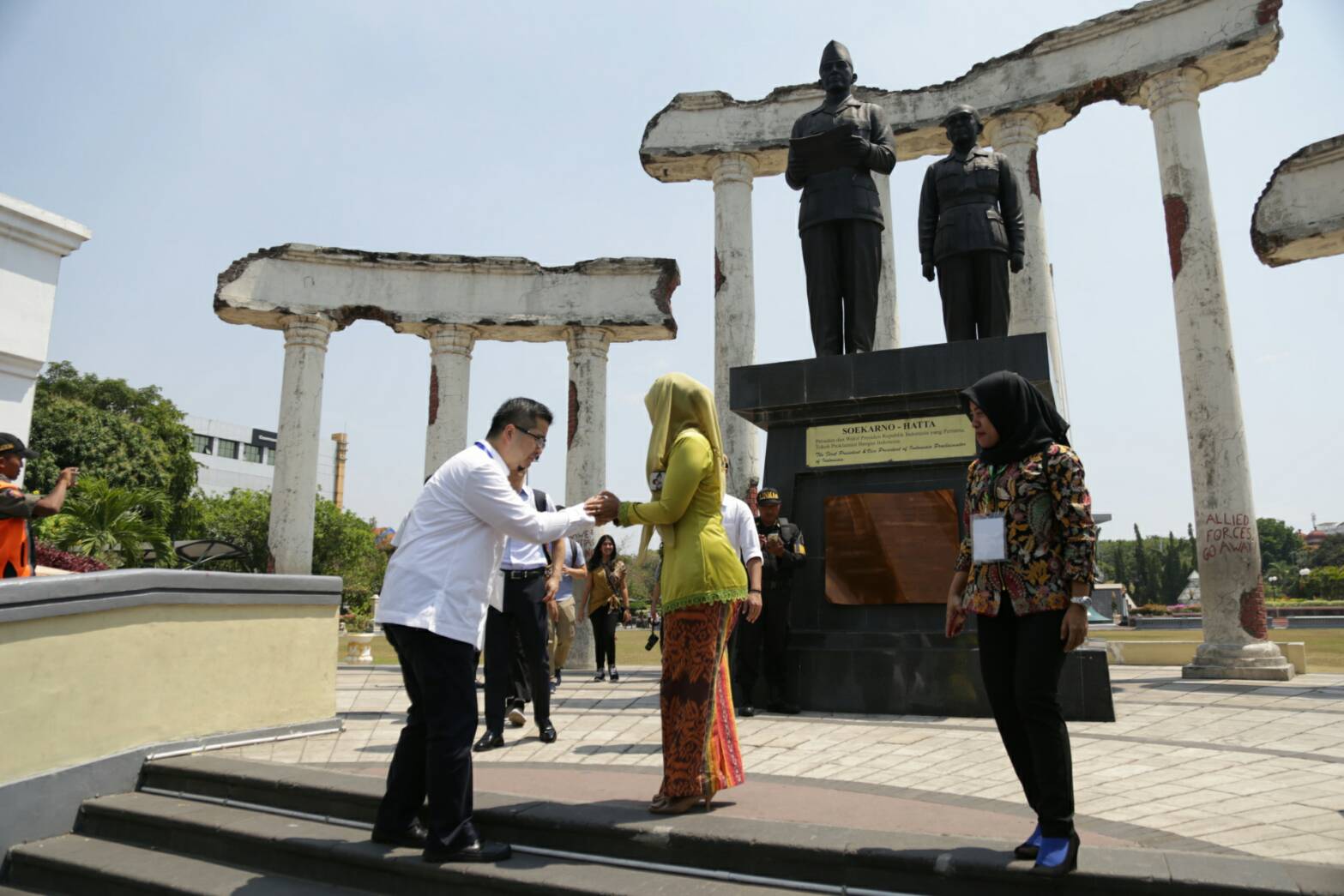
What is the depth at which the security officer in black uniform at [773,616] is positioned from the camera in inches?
278

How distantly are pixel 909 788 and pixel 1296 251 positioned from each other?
1212 centimetres

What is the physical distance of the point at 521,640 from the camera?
6164 mm

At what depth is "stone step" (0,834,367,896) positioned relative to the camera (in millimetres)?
3609

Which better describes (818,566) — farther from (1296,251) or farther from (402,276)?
(402,276)

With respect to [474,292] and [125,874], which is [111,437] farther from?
[125,874]

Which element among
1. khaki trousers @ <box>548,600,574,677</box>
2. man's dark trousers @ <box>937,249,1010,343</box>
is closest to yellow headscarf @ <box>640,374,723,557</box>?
man's dark trousers @ <box>937,249,1010,343</box>

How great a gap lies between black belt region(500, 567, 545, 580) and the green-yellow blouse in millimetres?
2326

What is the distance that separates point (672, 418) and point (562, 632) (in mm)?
5392

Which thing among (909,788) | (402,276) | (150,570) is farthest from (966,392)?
(402,276)

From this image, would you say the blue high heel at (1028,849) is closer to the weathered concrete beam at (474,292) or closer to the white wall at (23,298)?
the white wall at (23,298)

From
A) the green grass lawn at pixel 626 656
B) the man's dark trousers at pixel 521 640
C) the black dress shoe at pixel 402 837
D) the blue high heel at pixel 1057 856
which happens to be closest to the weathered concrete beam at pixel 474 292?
the green grass lawn at pixel 626 656

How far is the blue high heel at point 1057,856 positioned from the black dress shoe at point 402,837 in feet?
7.69

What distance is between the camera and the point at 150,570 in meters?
5.34

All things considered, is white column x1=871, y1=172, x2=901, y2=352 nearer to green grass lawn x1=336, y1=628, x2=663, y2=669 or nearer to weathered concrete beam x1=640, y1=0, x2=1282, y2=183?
weathered concrete beam x1=640, y1=0, x2=1282, y2=183
